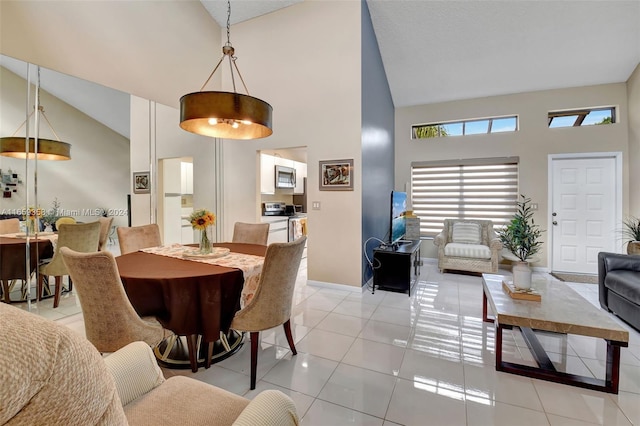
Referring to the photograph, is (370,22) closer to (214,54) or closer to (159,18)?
(214,54)

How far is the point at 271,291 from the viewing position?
6.09 feet

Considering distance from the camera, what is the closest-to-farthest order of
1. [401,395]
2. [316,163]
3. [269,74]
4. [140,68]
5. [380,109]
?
1. [401,395]
2. [140,68]
3. [316,163]
4. [269,74]
5. [380,109]

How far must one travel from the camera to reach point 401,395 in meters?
1.74

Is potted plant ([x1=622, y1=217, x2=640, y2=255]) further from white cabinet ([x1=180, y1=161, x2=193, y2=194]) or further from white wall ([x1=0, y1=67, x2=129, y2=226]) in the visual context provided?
white wall ([x1=0, y1=67, x2=129, y2=226])

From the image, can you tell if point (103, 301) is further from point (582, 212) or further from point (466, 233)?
point (582, 212)

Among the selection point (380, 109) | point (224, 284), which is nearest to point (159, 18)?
point (380, 109)

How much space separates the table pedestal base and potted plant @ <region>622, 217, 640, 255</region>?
15.5 ft

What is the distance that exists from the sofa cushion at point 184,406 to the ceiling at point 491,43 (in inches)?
128

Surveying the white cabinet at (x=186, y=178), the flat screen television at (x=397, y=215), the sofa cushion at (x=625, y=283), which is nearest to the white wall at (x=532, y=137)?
the flat screen television at (x=397, y=215)

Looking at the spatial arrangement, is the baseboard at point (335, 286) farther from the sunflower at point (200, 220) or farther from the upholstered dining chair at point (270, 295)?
the sunflower at point (200, 220)

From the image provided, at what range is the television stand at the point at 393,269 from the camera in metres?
3.61

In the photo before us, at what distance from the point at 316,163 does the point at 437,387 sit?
9.53 ft

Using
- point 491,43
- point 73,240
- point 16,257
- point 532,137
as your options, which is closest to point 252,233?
point 73,240

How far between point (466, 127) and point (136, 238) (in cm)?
564
